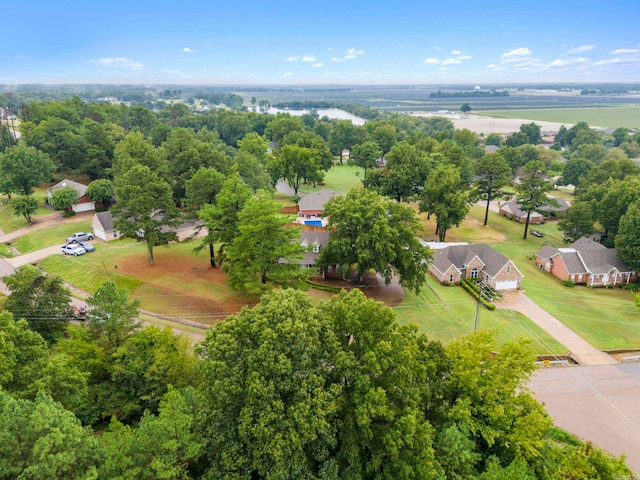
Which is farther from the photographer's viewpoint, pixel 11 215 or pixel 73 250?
pixel 11 215

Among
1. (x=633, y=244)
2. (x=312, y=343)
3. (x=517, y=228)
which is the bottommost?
(x=517, y=228)

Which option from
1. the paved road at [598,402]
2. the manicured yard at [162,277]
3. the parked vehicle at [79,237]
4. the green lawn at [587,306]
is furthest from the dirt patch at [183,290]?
the green lawn at [587,306]

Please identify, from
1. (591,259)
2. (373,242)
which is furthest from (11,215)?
(591,259)

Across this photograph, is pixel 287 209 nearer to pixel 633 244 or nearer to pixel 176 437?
pixel 633 244

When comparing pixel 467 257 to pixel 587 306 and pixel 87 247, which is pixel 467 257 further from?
pixel 87 247

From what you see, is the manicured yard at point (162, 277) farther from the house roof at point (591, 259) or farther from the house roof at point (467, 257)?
the house roof at point (591, 259)

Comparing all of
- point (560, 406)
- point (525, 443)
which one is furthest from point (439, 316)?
point (525, 443)
